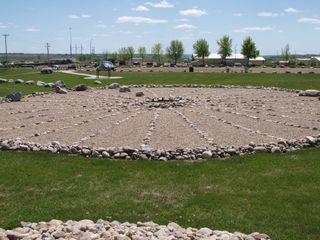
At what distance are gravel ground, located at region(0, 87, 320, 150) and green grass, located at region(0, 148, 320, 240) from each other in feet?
8.01

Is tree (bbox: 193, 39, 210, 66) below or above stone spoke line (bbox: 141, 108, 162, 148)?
above

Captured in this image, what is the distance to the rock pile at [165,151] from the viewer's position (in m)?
14.6

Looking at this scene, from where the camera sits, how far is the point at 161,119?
21234 mm

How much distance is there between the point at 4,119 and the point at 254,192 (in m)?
15.4

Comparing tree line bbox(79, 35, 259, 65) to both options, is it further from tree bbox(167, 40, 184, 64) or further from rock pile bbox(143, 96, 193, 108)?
rock pile bbox(143, 96, 193, 108)

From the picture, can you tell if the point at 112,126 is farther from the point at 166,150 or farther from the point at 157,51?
the point at 157,51

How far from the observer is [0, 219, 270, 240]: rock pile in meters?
7.69

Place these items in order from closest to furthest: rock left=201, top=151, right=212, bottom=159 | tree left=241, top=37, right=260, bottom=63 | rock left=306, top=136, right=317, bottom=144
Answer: rock left=201, top=151, right=212, bottom=159 → rock left=306, top=136, right=317, bottom=144 → tree left=241, top=37, right=260, bottom=63

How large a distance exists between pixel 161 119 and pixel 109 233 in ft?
44.7

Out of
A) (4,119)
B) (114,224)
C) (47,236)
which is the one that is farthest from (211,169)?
(4,119)

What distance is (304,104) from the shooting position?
25844mm

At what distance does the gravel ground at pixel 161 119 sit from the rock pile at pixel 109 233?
7.46 metres

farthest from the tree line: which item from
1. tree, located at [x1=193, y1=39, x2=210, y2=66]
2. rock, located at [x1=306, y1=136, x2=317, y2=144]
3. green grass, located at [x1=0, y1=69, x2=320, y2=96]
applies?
rock, located at [x1=306, y1=136, x2=317, y2=144]

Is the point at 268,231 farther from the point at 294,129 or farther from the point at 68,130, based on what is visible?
the point at 68,130
